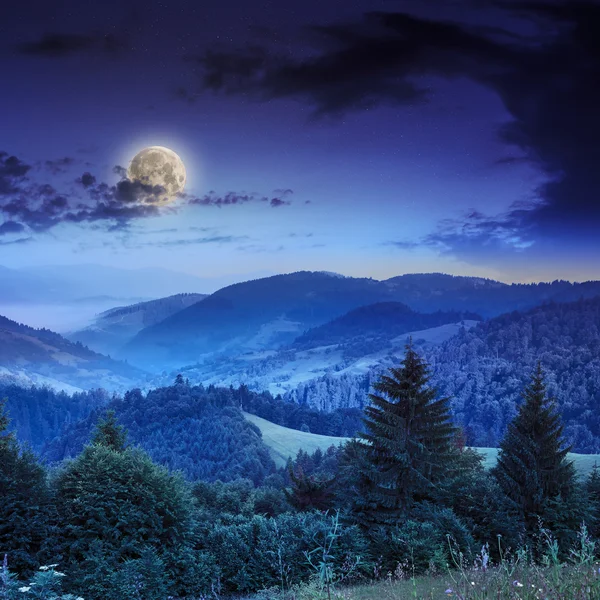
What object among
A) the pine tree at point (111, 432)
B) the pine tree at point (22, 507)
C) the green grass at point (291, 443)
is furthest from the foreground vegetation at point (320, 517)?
the green grass at point (291, 443)

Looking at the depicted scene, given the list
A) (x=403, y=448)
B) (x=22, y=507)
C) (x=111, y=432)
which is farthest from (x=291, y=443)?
Result: (x=22, y=507)

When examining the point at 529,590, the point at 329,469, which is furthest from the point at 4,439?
the point at 329,469

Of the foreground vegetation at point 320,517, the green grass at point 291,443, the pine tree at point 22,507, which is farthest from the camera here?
the green grass at point 291,443

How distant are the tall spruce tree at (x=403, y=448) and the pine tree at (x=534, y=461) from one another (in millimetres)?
3775

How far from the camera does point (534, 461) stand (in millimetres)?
32000

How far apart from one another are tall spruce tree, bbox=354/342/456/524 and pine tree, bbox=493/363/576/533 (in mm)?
3775

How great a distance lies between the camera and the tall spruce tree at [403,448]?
3228 cm

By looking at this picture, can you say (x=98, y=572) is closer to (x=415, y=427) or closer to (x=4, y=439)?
(x=4, y=439)

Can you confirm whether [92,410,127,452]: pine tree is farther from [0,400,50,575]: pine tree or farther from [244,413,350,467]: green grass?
[244,413,350,467]: green grass

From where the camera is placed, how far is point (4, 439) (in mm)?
26531

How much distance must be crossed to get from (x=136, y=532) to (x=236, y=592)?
5.49 m

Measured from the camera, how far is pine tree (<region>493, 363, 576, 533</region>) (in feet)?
100.0

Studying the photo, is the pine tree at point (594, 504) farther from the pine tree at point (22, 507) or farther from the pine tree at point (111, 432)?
the pine tree at point (111, 432)

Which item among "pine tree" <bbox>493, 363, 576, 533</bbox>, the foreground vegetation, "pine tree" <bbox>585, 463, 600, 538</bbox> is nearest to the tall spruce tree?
the foreground vegetation
